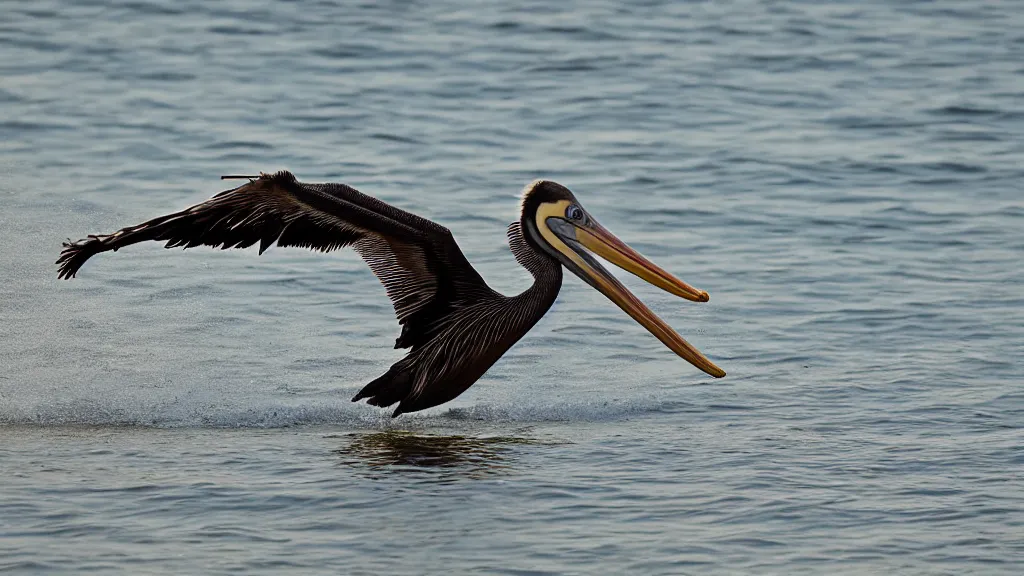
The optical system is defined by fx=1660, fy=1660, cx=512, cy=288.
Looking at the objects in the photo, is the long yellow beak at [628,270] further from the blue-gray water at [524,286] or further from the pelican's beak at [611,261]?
the blue-gray water at [524,286]

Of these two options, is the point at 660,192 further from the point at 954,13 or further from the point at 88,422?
the point at 954,13

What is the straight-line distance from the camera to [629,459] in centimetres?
730

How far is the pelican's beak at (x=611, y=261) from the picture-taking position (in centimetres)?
792

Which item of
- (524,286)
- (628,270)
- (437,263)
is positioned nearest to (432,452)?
(437,263)

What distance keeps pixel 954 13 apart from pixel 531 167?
8.87 metres

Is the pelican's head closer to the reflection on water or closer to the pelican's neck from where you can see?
the pelican's neck

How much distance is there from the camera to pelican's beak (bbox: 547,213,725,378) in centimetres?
792

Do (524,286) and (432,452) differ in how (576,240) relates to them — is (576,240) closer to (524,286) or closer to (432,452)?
(432,452)

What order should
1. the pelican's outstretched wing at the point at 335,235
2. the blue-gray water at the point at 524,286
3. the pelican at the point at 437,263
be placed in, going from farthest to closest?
1. the pelican at the point at 437,263
2. the pelican's outstretched wing at the point at 335,235
3. the blue-gray water at the point at 524,286

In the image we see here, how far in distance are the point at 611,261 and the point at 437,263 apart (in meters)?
0.84

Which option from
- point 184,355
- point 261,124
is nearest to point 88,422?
point 184,355

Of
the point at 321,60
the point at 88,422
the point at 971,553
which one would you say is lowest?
the point at 971,553

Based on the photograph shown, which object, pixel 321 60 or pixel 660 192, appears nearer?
pixel 660 192

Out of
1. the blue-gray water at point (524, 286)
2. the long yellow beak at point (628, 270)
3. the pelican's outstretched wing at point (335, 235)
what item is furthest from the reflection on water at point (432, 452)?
the long yellow beak at point (628, 270)
